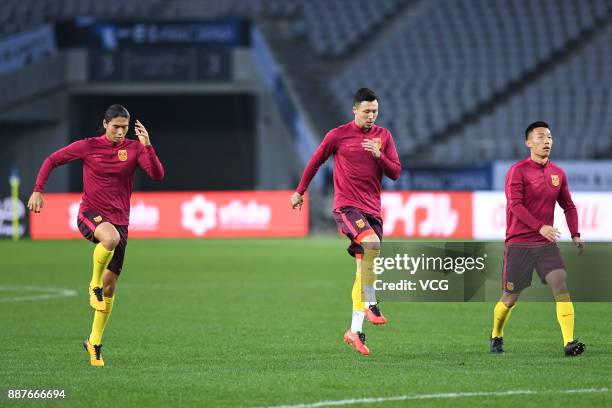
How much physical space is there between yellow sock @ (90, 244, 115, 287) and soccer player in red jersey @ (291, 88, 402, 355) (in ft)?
5.43

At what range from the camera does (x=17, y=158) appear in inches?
1593

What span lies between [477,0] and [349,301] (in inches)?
1054

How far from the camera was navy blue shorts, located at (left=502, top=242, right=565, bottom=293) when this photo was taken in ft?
34.5

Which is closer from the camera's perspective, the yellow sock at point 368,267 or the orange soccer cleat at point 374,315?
the orange soccer cleat at point 374,315

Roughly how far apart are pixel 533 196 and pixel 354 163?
157 cm

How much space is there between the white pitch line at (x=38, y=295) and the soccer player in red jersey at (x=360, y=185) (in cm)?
740

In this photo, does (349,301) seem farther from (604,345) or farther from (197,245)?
(197,245)

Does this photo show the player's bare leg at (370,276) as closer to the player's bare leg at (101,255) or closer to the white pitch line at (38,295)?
the player's bare leg at (101,255)

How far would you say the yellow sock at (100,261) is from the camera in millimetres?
10312

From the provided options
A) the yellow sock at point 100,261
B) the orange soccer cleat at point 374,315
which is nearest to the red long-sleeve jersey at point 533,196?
the orange soccer cleat at point 374,315

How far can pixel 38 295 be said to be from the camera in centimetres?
1775

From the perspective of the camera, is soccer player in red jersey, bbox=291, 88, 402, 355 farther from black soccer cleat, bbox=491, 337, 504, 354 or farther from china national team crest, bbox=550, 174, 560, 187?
china national team crest, bbox=550, 174, 560, 187

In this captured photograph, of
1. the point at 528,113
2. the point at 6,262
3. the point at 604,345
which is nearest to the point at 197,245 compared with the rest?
the point at 6,262

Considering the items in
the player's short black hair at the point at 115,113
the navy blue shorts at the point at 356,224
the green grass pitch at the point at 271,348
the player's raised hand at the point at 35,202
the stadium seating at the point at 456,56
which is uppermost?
the stadium seating at the point at 456,56
